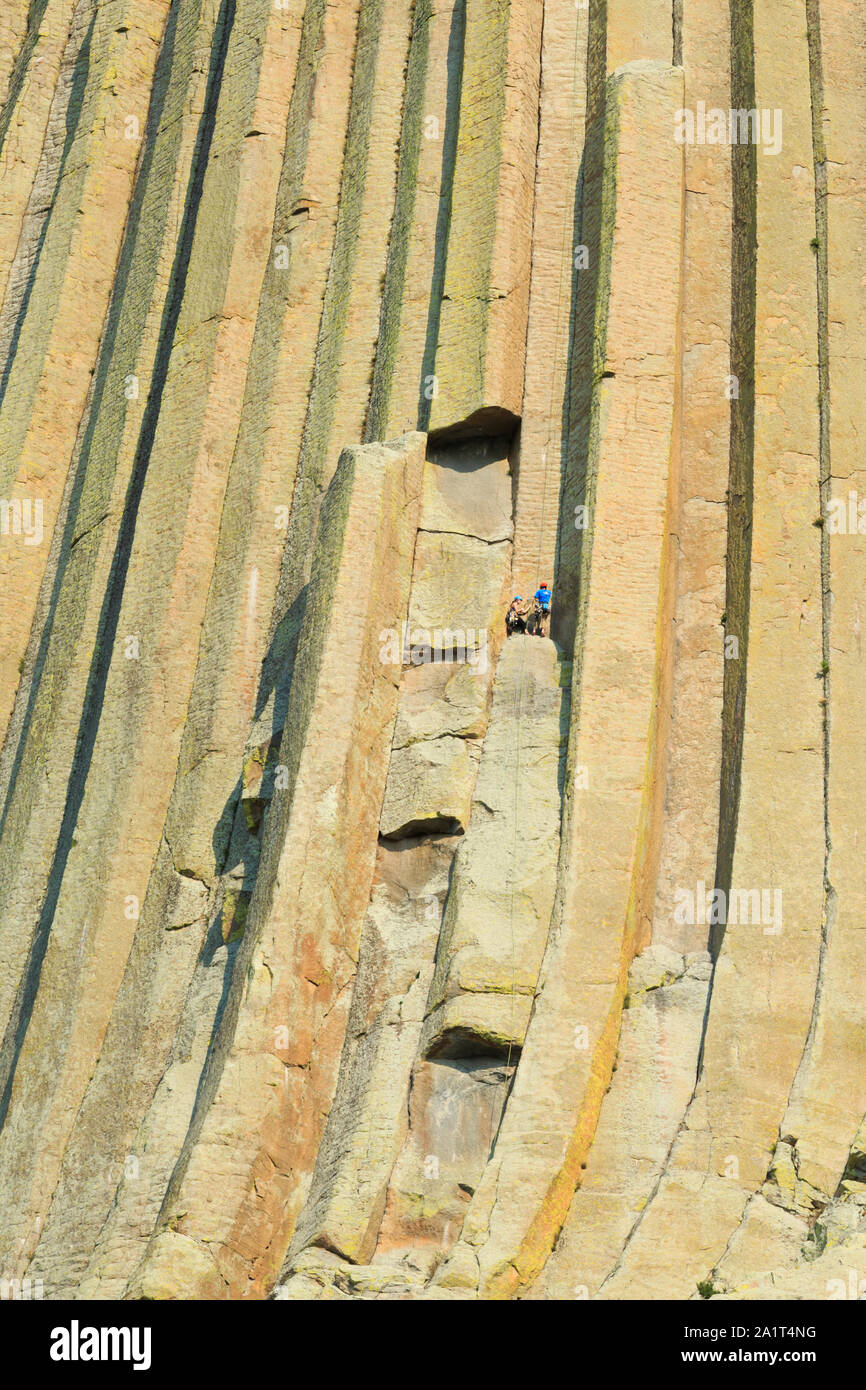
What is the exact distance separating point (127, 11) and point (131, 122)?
4.63 feet

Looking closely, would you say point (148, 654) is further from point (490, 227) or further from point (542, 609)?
point (490, 227)

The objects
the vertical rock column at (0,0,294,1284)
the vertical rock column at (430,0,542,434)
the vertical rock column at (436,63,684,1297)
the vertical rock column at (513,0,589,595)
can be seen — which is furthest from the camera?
the vertical rock column at (430,0,542,434)

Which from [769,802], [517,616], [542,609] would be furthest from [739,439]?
[769,802]

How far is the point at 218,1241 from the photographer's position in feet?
49.6

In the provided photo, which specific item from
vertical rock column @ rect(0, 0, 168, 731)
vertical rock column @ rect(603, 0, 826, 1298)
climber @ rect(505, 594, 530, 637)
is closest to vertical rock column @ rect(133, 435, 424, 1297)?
climber @ rect(505, 594, 530, 637)

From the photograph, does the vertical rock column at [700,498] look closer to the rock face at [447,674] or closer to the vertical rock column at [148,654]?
the rock face at [447,674]

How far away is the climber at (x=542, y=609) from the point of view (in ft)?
57.5

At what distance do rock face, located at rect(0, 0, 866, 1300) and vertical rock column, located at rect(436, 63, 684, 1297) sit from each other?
0.03 meters

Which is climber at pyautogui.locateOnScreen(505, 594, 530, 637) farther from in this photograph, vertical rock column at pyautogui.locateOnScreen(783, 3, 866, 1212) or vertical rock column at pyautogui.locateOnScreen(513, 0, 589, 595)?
vertical rock column at pyautogui.locateOnScreen(783, 3, 866, 1212)

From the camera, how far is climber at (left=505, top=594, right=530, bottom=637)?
17.6 m

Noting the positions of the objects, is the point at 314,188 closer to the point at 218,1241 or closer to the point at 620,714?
the point at 620,714

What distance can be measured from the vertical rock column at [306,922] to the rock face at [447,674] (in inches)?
1.4
